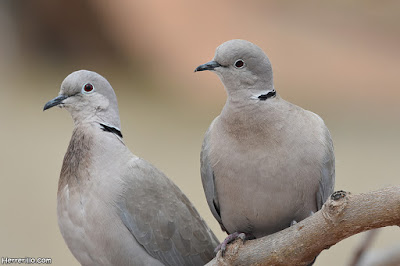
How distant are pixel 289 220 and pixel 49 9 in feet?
13.2

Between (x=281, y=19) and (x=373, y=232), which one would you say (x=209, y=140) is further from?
(x=281, y=19)

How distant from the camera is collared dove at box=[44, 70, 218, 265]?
6.61 feet

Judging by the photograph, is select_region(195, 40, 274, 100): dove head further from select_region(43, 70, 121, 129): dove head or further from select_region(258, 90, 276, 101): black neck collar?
select_region(43, 70, 121, 129): dove head

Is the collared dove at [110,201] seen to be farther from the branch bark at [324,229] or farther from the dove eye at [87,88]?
the branch bark at [324,229]

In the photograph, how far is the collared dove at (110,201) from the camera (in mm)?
2014

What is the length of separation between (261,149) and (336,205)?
1.15 ft

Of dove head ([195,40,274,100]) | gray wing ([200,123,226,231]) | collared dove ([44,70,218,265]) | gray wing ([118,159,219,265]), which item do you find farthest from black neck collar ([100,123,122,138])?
dove head ([195,40,274,100])

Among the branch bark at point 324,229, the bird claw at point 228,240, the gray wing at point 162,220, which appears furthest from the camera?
the gray wing at point 162,220

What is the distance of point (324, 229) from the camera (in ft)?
5.71

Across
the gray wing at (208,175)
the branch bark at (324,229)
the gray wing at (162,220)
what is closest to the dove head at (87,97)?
the gray wing at (162,220)

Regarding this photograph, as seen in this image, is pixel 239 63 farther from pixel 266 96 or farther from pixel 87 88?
pixel 87 88

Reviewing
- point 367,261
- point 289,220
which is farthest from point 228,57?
point 367,261

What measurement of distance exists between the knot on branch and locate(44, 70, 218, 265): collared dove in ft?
1.74

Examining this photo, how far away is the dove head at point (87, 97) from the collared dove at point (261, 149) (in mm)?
323
